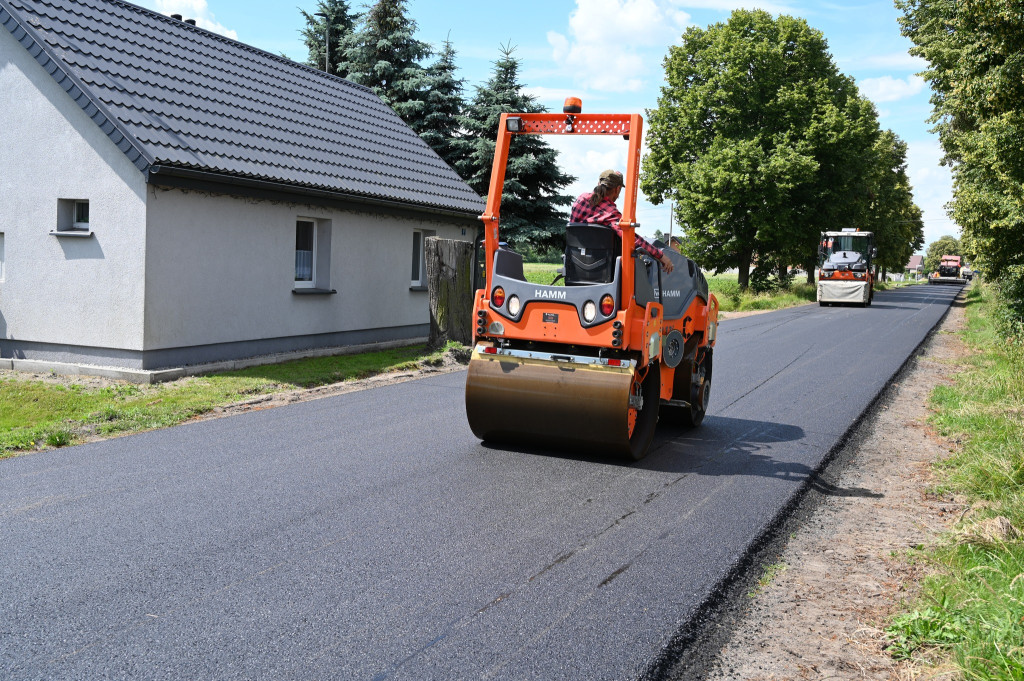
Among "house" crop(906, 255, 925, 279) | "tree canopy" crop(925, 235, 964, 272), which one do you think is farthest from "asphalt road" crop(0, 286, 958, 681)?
"tree canopy" crop(925, 235, 964, 272)

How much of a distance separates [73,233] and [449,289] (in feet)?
18.2

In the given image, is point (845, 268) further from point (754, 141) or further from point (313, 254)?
point (313, 254)

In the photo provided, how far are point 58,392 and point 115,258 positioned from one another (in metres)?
1.92

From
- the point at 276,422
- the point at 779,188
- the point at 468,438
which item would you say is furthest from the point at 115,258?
the point at 779,188

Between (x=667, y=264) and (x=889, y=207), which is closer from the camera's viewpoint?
(x=667, y=264)

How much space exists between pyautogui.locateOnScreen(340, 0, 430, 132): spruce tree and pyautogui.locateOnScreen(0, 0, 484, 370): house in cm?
1427

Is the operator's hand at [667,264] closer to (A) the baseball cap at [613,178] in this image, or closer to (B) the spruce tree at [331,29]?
(A) the baseball cap at [613,178]

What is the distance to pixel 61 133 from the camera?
11.6 m

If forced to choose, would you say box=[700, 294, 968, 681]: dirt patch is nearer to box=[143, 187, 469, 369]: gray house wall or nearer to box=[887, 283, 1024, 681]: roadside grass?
box=[887, 283, 1024, 681]: roadside grass

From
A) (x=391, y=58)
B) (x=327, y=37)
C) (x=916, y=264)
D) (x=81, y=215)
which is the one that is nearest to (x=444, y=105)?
(x=391, y=58)

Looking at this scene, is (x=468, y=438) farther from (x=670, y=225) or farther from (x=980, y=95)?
(x=670, y=225)

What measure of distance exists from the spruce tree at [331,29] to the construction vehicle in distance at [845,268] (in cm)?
2153

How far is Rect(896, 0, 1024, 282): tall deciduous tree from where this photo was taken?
11711mm

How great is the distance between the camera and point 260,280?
12.9m
